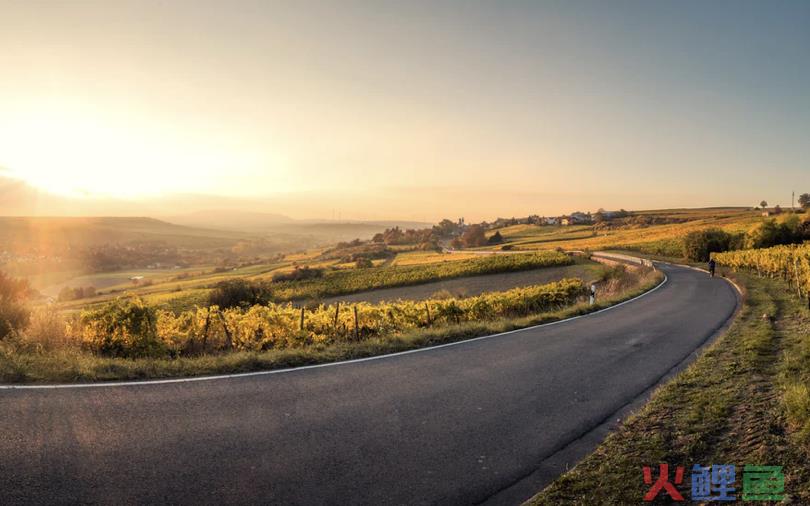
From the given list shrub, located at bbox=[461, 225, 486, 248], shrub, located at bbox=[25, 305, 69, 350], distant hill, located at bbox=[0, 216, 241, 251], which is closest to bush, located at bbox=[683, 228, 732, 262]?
shrub, located at bbox=[461, 225, 486, 248]

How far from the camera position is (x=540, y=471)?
17.9ft

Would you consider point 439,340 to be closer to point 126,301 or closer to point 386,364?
point 386,364

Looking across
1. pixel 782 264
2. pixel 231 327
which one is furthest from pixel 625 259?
pixel 231 327

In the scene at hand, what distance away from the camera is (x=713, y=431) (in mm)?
6082

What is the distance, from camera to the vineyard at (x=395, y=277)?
1975 inches

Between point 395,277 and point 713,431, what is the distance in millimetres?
48234

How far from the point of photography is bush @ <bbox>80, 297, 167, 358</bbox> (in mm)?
11633

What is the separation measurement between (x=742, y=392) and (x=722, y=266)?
43402 millimetres

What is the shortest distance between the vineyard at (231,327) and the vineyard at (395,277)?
30.9 meters

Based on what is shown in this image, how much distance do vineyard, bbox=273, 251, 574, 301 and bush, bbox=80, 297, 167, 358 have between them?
3381cm

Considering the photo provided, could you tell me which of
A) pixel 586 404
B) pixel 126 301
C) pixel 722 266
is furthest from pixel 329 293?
pixel 586 404

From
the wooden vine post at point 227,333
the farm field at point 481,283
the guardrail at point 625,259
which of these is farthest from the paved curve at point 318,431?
the guardrail at point 625,259

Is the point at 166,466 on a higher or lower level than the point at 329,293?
higher

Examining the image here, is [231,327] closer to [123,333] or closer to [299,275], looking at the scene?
[123,333]
